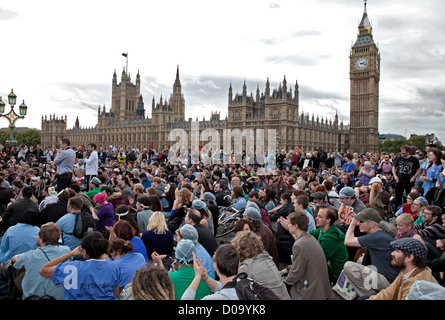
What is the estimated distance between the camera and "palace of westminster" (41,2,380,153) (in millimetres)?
56375

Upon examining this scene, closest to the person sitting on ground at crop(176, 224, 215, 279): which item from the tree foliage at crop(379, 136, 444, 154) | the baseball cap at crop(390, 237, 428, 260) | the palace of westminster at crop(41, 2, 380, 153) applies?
the baseball cap at crop(390, 237, 428, 260)

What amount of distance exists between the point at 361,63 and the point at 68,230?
243 feet

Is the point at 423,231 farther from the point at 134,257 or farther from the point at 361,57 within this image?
the point at 361,57

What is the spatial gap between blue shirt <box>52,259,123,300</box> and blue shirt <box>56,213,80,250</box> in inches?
79.7

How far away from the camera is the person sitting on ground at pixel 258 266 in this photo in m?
3.92

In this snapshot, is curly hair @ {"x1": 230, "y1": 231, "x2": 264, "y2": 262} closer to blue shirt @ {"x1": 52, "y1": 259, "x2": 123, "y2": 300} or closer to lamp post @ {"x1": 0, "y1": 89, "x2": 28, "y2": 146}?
blue shirt @ {"x1": 52, "y1": 259, "x2": 123, "y2": 300}

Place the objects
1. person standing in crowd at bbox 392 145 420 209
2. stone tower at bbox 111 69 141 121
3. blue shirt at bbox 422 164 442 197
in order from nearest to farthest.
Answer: blue shirt at bbox 422 164 442 197 → person standing in crowd at bbox 392 145 420 209 → stone tower at bbox 111 69 141 121

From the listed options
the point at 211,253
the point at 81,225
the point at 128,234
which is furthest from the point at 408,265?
the point at 81,225

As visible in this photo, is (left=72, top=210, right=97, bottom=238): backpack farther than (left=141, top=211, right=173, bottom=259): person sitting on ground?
Yes

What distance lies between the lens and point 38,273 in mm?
4223

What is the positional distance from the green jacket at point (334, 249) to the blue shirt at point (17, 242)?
417 centimetres

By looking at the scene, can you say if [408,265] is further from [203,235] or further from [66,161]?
[66,161]
